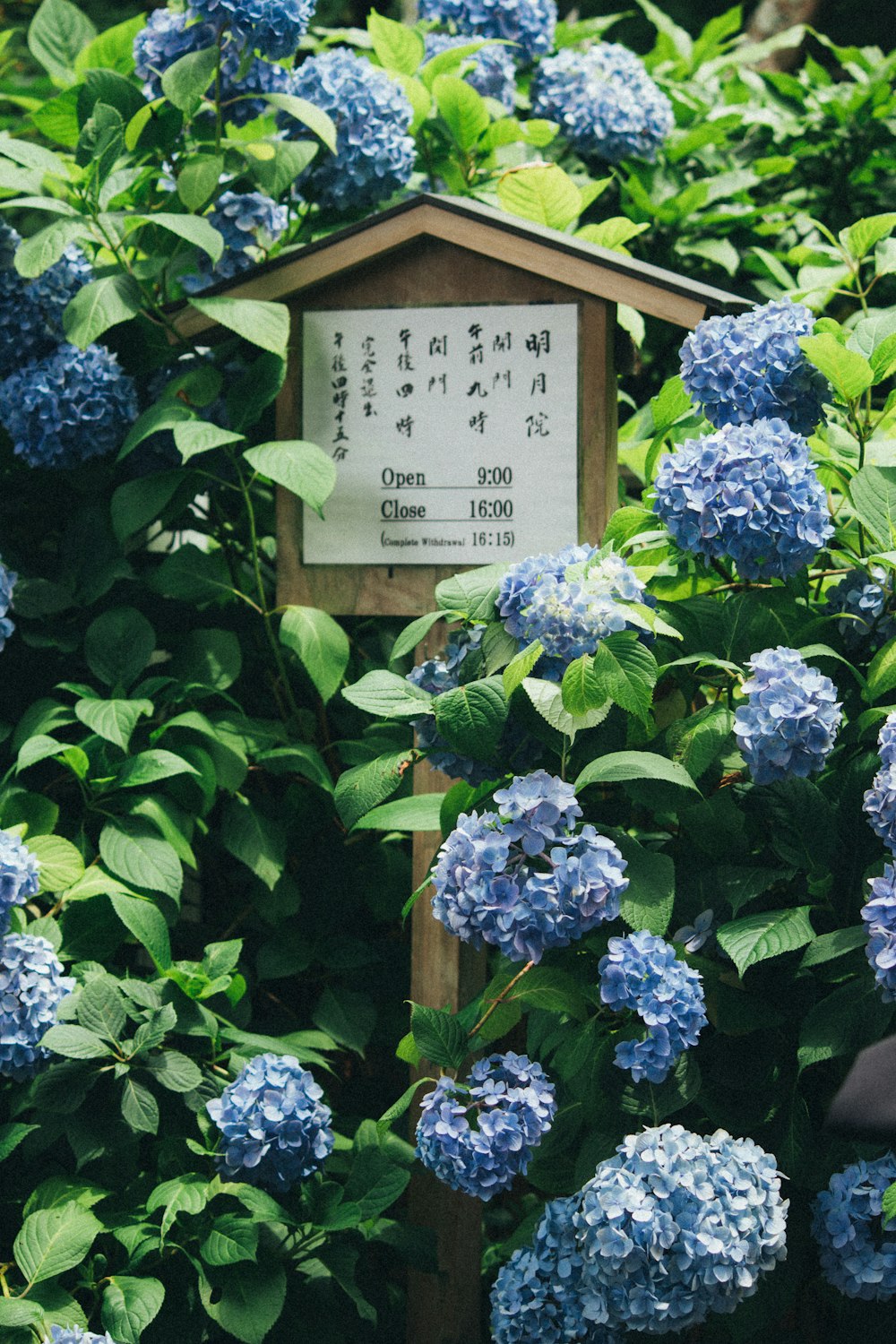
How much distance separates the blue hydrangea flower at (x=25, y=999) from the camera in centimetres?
168

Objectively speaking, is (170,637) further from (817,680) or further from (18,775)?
(817,680)

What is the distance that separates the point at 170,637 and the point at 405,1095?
36.9 inches

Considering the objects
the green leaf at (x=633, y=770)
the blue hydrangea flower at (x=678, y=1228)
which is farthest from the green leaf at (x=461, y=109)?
the blue hydrangea flower at (x=678, y=1228)

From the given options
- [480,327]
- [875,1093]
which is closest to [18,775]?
[480,327]

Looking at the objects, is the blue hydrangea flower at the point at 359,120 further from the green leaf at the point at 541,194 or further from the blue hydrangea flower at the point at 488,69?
the blue hydrangea flower at the point at 488,69

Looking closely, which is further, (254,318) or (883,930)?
(254,318)

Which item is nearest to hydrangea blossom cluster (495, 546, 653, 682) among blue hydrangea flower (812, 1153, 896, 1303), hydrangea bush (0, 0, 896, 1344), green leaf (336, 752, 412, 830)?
hydrangea bush (0, 0, 896, 1344)

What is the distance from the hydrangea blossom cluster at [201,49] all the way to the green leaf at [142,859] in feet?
3.81

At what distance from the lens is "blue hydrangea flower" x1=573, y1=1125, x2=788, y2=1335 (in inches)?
54.9

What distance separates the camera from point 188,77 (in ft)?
6.71

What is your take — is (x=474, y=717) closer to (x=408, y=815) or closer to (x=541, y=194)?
(x=408, y=815)

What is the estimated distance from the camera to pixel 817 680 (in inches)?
58.6

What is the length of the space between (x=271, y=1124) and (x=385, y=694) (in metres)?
0.56

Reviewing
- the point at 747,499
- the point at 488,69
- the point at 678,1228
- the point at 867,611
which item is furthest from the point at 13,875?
the point at 488,69
